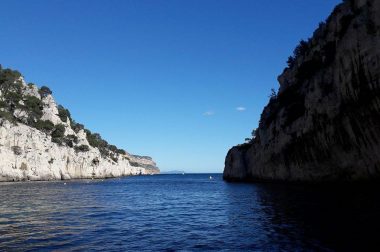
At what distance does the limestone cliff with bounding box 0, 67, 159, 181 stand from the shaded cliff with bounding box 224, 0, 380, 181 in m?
62.3

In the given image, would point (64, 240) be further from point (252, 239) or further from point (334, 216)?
point (334, 216)

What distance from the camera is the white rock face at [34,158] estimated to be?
9012 cm

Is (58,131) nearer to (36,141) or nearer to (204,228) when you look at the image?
(36,141)

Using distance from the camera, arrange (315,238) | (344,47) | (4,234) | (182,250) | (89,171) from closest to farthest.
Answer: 1. (182,250)
2. (315,238)
3. (4,234)
4. (344,47)
5. (89,171)

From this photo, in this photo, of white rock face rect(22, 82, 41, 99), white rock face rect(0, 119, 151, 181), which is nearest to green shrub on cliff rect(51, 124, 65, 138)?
white rock face rect(0, 119, 151, 181)

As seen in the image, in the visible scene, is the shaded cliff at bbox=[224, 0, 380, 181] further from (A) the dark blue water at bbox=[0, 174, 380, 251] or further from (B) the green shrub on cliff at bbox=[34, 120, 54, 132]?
(B) the green shrub on cliff at bbox=[34, 120, 54, 132]

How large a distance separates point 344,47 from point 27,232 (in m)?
35.4

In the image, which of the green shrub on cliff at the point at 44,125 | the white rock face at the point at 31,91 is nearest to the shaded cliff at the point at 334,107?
the green shrub on cliff at the point at 44,125

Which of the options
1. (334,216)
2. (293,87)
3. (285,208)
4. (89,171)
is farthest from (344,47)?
(89,171)

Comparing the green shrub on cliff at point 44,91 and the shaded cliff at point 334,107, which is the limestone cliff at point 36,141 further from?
the shaded cliff at point 334,107

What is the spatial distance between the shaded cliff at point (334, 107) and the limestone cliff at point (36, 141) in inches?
2455

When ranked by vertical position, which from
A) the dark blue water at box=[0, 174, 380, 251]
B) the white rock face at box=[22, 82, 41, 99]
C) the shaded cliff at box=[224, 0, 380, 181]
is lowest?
the dark blue water at box=[0, 174, 380, 251]

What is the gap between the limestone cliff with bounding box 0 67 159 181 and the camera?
92812 mm

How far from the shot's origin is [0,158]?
8550 cm
